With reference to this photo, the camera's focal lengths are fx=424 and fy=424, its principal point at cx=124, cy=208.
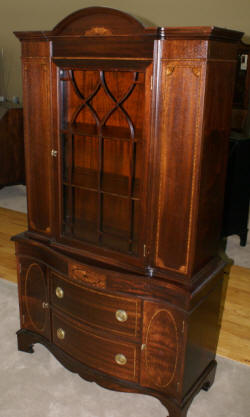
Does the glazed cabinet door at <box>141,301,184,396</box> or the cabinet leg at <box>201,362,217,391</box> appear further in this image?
the cabinet leg at <box>201,362,217,391</box>

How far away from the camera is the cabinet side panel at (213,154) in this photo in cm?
141

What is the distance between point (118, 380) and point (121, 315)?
1.03ft

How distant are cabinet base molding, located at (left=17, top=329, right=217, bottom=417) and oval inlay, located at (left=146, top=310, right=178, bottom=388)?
0.27ft

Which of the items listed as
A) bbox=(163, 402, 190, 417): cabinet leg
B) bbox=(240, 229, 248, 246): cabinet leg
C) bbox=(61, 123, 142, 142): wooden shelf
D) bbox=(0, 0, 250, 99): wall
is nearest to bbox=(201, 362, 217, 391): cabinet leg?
bbox=(163, 402, 190, 417): cabinet leg

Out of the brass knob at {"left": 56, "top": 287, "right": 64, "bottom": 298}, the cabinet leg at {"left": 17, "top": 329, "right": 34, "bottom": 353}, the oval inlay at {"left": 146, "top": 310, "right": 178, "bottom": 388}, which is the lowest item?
the cabinet leg at {"left": 17, "top": 329, "right": 34, "bottom": 353}

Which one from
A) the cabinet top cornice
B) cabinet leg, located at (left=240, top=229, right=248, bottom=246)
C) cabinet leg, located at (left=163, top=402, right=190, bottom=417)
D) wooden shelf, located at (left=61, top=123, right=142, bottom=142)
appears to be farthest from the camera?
cabinet leg, located at (left=240, top=229, right=248, bottom=246)

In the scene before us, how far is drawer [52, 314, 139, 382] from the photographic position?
176 cm

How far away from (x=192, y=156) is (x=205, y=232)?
1.08 ft

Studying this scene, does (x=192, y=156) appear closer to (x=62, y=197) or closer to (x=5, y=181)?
(x=62, y=197)

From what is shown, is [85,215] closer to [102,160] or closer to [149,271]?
[102,160]

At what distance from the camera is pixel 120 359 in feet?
5.81

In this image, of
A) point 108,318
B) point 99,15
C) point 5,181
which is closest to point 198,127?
point 99,15

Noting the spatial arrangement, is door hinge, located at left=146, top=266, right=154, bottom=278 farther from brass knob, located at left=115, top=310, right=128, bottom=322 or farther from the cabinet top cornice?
the cabinet top cornice

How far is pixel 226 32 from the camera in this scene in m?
1.35
